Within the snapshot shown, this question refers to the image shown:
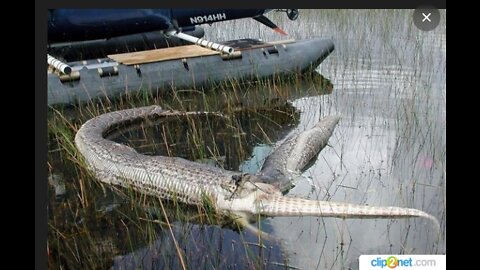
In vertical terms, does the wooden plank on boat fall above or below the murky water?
above

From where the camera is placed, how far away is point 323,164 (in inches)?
97.2

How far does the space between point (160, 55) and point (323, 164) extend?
128cm

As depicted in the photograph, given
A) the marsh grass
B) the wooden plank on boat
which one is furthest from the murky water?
the wooden plank on boat

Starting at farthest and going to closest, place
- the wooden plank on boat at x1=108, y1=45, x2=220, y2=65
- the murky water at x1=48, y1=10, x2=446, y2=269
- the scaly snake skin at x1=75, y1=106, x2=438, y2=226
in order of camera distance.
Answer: the wooden plank on boat at x1=108, y1=45, x2=220, y2=65 < the scaly snake skin at x1=75, y1=106, x2=438, y2=226 < the murky water at x1=48, y1=10, x2=446, y2=269

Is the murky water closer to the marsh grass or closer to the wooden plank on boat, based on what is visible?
the marsh grass

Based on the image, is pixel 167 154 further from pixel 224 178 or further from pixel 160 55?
pixel 160 55

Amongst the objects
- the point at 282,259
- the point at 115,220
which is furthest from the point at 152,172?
the point at 282,259

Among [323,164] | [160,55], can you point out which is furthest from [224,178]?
[160,55]

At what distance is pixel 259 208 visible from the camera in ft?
6.84

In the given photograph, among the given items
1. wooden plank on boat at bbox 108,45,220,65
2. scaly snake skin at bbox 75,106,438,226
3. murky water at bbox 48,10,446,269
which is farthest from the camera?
wooden plank on boat at bbox 108,45,220,65

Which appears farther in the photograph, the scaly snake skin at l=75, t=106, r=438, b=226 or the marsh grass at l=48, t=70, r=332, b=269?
the scaly snake skin at l=75, t=106, r=438, b=226

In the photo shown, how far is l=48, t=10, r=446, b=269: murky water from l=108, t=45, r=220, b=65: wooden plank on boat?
270mm

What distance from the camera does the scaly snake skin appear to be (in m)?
2.03

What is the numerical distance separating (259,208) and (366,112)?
765 mm
